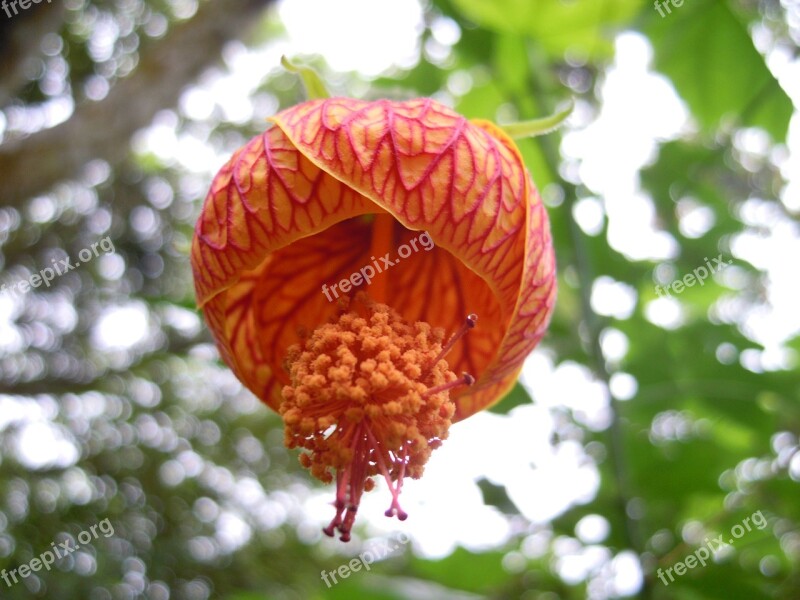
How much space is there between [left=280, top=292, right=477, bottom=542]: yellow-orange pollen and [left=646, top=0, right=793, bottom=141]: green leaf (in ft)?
2.05

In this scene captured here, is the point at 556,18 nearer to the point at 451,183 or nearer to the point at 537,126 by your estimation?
the point at 537,126

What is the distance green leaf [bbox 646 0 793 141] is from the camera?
0.95m

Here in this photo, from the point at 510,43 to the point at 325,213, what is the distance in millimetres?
502

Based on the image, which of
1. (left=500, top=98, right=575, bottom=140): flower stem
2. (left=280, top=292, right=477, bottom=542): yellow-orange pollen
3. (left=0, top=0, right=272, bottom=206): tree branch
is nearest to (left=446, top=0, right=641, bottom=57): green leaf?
(left=500, top=98, right=575, bottom=140): flower stem

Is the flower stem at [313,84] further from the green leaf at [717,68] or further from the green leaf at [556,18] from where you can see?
the green leaf at [717,68]

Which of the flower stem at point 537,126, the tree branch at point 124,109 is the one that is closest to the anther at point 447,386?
the flower stem at point 537,126

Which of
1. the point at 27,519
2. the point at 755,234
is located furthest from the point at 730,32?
the point at 27,519

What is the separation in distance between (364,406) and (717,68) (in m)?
0.77

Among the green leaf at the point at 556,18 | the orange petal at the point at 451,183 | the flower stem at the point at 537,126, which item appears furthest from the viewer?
the green leaf at the point at 556,18

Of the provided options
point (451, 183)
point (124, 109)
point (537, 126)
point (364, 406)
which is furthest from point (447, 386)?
point (124, 109)

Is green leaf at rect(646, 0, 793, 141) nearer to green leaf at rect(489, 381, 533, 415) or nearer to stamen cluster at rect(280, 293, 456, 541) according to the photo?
green leaf at rect(489, 381, 533, 415)

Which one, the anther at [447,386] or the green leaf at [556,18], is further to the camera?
the green leaf at [556,18]

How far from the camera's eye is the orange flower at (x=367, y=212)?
23.0 inches

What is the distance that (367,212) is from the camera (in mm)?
626
